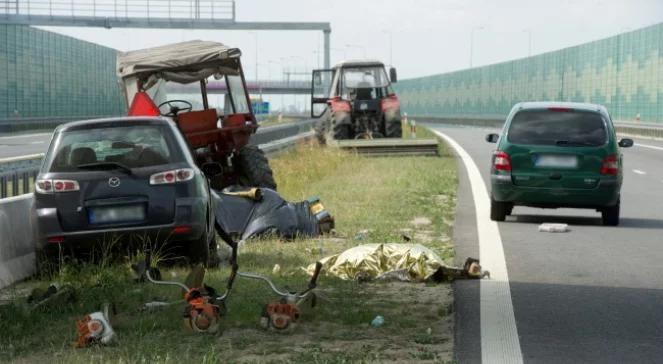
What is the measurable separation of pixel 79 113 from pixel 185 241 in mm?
52924

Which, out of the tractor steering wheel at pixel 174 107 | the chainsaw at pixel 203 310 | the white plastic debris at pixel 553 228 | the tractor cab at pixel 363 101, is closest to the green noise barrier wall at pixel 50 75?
the tractor cab at pixel 363 101

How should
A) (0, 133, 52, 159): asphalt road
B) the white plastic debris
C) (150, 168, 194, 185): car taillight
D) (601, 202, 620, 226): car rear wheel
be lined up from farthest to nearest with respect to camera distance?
(0, 133, 52, 159): asphalt road < (601, 202, 620, 226): car rear wheel < the white plastic debris < (150, 168, 194, 185): car taillight

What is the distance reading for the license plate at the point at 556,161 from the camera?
1717 cm

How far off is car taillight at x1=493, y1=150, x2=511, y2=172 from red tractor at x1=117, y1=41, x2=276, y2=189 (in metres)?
3.48

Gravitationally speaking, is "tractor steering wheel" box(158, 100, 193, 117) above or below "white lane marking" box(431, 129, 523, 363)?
above

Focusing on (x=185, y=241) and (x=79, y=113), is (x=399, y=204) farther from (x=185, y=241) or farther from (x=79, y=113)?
(x=79, y=113)

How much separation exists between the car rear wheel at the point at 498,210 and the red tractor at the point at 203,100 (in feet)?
11.5

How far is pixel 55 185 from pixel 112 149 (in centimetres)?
67

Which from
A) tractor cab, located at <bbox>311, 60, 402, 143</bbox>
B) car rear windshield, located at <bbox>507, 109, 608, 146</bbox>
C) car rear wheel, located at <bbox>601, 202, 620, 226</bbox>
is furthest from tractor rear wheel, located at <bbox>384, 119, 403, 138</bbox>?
car rear wheel, located at <bbox>601, 202, 620, 226</bbox>

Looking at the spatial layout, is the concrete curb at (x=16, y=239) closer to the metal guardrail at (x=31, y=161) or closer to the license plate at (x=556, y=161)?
the metal guardrail at (x=31, y=161)

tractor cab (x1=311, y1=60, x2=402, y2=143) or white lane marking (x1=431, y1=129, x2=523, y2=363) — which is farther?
tractor cab (x1=311, y1=60, x2=402, y2=143)

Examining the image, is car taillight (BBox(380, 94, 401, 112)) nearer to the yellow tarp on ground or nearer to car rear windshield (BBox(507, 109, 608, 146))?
car rear windshield (BBox(507, 109, 608, 146))

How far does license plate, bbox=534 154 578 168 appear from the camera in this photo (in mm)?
17172

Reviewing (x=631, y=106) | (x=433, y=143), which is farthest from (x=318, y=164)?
(x=631, y=106)
